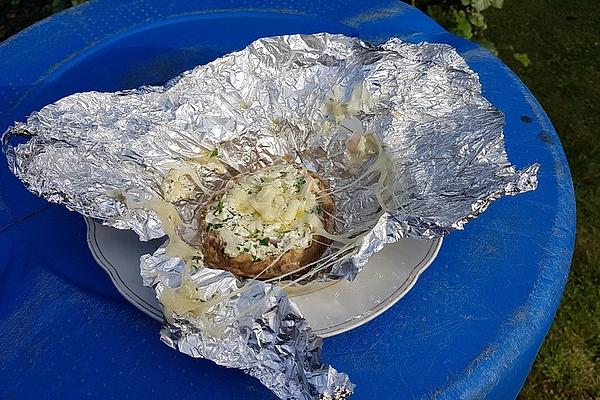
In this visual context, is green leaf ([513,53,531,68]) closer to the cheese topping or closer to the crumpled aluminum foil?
the crumpled aluminum foil

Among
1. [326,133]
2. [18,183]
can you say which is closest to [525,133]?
[326,133]

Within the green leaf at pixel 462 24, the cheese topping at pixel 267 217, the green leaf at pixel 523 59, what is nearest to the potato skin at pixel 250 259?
the cheese topping at pixel 267 217

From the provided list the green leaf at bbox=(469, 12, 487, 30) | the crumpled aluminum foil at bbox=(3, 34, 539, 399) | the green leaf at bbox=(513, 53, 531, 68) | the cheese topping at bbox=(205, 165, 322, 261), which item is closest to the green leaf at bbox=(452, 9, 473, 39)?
the green leaf at bbox=(469, 12, 487, 30)

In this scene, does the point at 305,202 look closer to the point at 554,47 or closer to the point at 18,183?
the point at 18,183

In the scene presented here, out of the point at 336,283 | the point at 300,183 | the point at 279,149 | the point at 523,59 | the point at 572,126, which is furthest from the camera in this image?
the point at 523,59

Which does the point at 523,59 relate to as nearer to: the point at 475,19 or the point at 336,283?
the point at 475,19

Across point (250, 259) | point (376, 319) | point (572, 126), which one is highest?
point (250, 259)

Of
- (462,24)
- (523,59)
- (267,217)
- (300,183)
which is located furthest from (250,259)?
(523,59)
